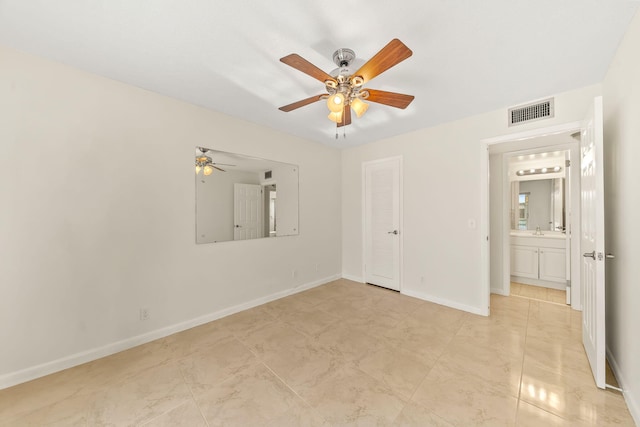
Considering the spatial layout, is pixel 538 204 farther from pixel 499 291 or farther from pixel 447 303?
pixel 447 303

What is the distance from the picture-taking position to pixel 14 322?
6.07ft

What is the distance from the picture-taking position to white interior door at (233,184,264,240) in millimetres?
3193

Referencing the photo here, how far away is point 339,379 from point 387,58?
229cm

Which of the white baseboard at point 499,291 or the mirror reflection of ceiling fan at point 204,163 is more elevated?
the mirror reflection of ceiling fan at point 204,163

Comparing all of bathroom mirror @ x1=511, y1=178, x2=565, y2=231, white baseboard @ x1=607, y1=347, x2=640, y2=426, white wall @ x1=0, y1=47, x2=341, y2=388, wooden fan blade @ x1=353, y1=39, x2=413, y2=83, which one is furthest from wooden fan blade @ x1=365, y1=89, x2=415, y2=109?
bathroom mirror @ x1=511, y1=178, x2=565, y2=231

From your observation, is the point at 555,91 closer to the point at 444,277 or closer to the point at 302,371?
the point at 444,277

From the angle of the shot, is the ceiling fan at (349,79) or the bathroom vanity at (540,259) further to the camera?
the bathroom vanity at (540,259)


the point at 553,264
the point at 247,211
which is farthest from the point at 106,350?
the point at 553,264

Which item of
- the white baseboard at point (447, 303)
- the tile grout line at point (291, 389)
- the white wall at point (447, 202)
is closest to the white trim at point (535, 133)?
the white wall at point (447, 202)

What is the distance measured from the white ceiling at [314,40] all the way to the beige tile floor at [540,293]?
112 inches

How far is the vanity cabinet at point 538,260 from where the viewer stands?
3.86 metres

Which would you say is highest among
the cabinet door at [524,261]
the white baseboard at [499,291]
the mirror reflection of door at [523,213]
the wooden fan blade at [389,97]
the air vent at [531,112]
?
the air vent at [531,112]

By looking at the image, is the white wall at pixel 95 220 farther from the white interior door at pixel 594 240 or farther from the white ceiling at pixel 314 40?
the white interior door at pixel 594 240

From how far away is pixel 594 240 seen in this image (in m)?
1.81
